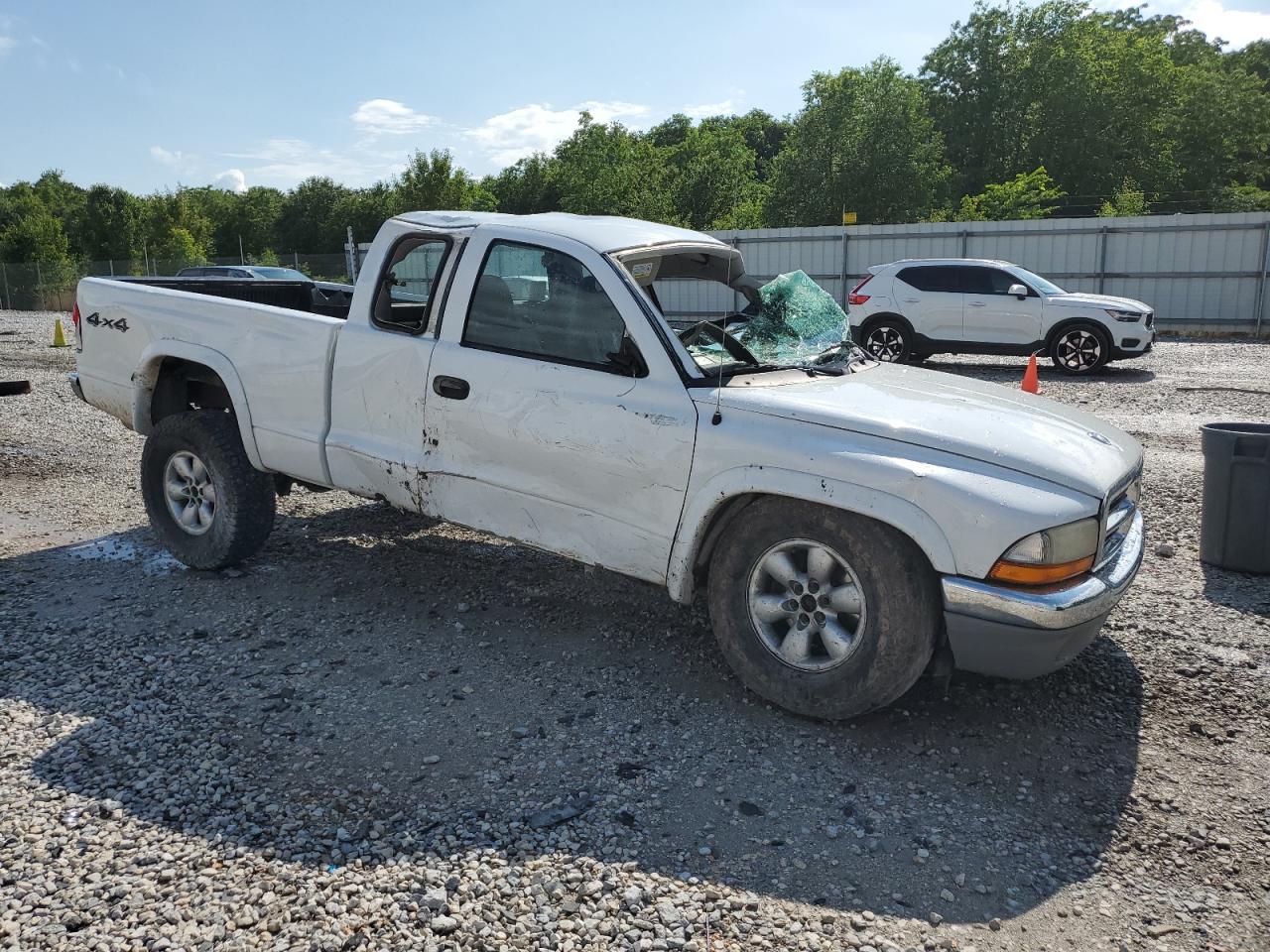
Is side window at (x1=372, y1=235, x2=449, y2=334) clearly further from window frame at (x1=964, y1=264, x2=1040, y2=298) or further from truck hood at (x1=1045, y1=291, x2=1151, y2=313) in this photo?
truck hood at (x1=1045, y1=291, x2=1151, y2=313)

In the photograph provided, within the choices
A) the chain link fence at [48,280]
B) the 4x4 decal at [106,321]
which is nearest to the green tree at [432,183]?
the chain link fence at [48,280]

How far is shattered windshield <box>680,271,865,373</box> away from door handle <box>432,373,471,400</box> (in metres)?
1.03

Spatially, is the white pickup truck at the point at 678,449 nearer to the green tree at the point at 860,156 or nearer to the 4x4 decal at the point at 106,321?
the 4x4 decal at the point at 106,321

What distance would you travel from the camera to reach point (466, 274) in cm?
458

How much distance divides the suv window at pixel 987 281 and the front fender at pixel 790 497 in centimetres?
1308

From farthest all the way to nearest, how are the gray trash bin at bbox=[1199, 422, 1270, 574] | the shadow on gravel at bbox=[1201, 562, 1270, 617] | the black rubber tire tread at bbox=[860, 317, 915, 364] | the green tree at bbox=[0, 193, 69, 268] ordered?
the green tree at bbox=[0, 193, 69, 268]
the black rubber tire tread at bbox=[860, 317, 915, 364]
the gray trash bin at bbox=[1199, 422, 1270, 574]
the shadow on gravel at bbox=[1201, 562, 1270, 617]

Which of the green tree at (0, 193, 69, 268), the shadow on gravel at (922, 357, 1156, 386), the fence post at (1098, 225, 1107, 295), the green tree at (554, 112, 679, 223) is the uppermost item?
the green tree at (554, 112, 679, 223)

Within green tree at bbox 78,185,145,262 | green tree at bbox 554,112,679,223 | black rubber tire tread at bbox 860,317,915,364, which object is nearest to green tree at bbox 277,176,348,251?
green tree at bbox 78,185,145,262

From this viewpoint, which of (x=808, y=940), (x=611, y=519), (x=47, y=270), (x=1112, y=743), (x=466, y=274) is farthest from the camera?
(x=47, y=270)

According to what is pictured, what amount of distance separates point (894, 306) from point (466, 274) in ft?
41.5

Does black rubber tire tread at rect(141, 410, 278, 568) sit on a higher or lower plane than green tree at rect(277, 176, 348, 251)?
lower

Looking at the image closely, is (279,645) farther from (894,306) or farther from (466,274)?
(894,306)

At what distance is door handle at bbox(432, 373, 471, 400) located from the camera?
448cm

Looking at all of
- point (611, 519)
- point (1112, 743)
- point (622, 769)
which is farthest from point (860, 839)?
point (611, 519)
